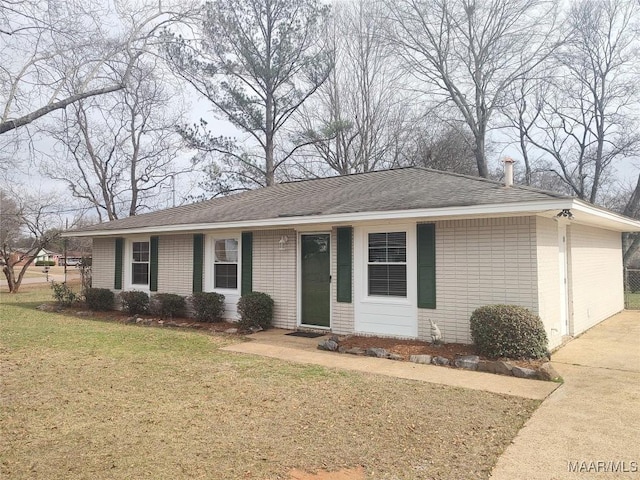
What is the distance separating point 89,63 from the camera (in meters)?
7.77

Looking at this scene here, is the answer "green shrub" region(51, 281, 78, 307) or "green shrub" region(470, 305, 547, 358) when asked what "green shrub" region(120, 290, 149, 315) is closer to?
"green shrub" region(51, 281, 78, 307)

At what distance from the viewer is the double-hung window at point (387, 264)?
8.40m

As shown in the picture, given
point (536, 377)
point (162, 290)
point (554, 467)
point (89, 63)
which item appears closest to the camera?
point (554, 467)

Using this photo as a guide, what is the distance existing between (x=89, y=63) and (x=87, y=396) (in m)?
5.63

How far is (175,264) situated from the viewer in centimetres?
1230

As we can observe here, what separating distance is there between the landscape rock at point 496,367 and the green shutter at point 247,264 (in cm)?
581

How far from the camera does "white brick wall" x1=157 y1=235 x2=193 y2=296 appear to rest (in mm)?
11969

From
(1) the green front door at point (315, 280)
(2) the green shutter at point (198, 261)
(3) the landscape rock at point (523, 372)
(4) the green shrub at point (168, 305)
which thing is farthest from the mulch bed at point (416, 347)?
(4) the green shrub at point (168, 305)

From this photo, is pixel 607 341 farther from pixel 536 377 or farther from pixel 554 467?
pixel 554 467

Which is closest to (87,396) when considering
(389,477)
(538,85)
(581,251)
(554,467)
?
(389,477)

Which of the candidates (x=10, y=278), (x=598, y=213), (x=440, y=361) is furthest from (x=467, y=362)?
(x=10, y=278)

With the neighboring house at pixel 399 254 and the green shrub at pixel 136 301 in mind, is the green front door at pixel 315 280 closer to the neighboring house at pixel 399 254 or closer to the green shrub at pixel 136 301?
the neighboring house at pixel 399 254

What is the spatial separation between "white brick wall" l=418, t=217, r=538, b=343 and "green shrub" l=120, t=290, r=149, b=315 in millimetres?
7876

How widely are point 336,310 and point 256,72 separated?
1552cm
